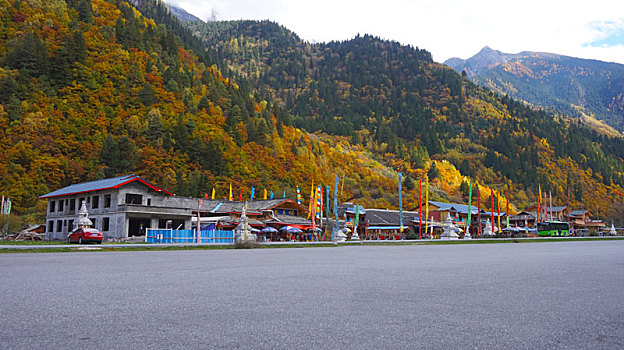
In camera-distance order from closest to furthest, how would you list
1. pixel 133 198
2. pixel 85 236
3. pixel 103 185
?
1. pixel 85 236
2. pixel 103 185
3. pixel 133 198

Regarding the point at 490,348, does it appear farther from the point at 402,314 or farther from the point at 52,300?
the point at 52,300

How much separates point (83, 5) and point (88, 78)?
108 ft

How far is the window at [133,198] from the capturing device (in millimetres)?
51625

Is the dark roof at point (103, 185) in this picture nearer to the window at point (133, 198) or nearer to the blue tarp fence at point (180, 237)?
the window at point (133, 198)

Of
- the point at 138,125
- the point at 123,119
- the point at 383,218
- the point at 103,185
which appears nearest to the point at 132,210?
the point at 103,185

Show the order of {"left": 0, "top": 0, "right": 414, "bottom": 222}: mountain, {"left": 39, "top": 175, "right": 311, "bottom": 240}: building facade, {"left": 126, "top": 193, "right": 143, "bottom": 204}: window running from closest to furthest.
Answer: {"left": 39, "top": 175, "right": 311, "bottom": 240}: building facade
{"left": 126, "top": 193, "right": 143, "bottom": 204}: window
{"left": 0, "top": 0, "right": 414, "bottom": 222}: mountain

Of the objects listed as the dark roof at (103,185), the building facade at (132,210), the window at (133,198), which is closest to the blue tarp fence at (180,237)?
the building facade at (132,210)

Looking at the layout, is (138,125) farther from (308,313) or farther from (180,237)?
(308,313)

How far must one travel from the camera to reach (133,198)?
172 feet

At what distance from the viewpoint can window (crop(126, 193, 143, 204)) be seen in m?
51.6

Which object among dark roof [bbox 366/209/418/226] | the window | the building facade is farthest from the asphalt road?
dark roof [bbox 366/209/418/226]

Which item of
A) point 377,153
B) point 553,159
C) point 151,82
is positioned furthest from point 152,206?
Result: point 553,159

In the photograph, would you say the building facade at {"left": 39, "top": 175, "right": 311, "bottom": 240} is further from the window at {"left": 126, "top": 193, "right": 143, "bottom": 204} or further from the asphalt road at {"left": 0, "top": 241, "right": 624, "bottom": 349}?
the asphalt road at {"left": 0, "top": 241, "right": 624, "bottom": 349}

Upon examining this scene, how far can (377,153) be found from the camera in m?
188
